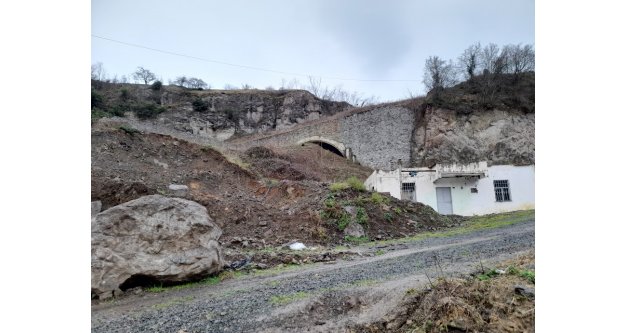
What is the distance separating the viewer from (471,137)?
30.8 metres

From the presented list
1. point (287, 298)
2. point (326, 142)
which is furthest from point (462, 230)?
point (326, 142)

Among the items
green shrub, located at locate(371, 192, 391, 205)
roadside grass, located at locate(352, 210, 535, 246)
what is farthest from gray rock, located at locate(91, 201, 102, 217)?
green shrub, located at locate(371, 192, 391, 205)

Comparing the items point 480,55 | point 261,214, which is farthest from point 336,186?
point 480,55

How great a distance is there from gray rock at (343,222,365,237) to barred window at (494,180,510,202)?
12548 millimetres

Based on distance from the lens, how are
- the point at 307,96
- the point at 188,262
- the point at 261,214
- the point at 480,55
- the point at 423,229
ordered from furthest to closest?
the point at 307,96 < the point at 480,55 < the point at 423,229 < the point at 261,214 < the point at 188,262

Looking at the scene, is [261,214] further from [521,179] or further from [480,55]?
[480,55]

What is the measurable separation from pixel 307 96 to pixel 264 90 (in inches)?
278

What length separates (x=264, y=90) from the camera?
52.8 meters

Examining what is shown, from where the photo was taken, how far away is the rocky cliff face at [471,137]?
30.0 meters

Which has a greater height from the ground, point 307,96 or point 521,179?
point 307,96

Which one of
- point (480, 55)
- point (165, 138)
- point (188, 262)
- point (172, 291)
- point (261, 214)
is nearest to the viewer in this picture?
point (172, 291)

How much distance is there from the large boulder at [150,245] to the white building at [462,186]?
15465mm

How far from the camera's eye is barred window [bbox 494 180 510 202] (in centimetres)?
2092

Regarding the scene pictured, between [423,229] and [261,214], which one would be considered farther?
[423,229]
